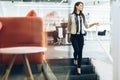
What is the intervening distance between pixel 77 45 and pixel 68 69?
52 centimetres

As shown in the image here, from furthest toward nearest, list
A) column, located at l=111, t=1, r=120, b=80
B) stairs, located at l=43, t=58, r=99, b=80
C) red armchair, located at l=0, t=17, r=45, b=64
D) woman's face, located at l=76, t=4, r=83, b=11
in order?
stairs, located at l=43, t=58, r=99, b=80, woman's face, located at l=76, t=4, r=83, b=11, red armchair, located at l=0, t=17, r=45, b=64, column, located at l=111, t=1, r=120, b=80

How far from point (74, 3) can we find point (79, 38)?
575mm

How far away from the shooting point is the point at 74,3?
3387mm

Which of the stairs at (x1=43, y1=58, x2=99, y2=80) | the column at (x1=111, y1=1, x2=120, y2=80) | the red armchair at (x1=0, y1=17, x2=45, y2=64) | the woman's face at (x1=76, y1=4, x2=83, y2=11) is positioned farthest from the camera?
the stairs at (x1=43, y1=58, x2=99, y2=80)

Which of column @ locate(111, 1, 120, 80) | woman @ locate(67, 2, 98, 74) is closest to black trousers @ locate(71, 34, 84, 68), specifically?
woman @ locate(67, 2, 98, 74)

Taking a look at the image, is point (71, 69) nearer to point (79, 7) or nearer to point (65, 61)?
point (65, 61)

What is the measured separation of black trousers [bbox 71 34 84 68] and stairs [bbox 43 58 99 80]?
129mm

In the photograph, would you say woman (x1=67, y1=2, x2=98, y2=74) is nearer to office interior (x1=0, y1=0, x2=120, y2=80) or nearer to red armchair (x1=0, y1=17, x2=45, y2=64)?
office interior (x1=0, y1=0, x2=120, y2=80)

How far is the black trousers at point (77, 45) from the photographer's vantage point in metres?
3.34

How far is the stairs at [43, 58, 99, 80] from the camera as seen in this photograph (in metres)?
3.54

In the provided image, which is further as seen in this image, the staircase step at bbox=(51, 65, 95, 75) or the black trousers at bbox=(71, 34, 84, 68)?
the staircase step at bbox=(51, 65, 95, 75)

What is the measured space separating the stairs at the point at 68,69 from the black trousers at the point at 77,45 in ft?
0.42

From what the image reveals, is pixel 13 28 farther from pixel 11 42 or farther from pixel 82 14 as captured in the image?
pixel 82 14

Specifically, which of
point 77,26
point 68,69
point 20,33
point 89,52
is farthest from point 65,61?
point 20,33
